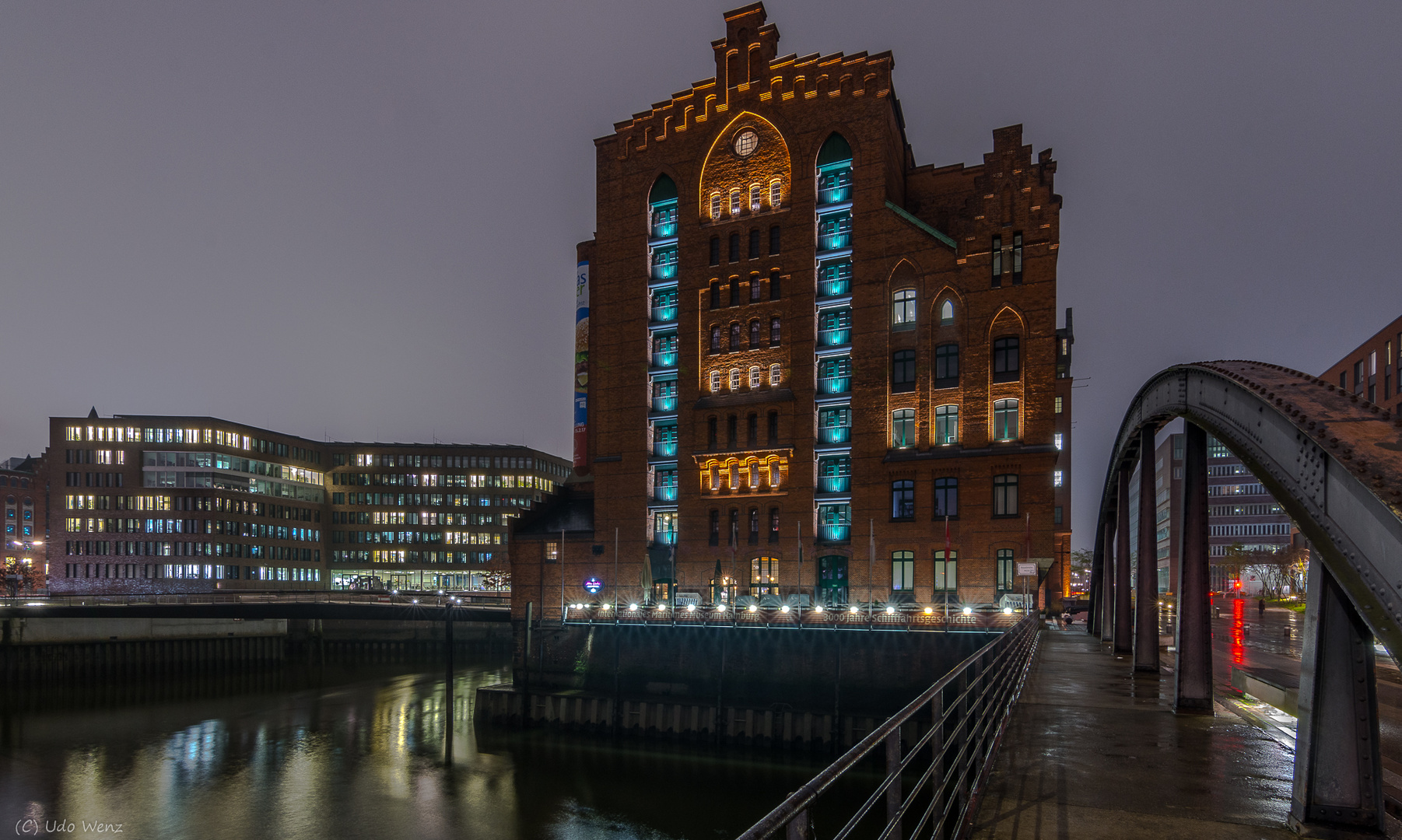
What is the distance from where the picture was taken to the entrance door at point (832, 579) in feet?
178

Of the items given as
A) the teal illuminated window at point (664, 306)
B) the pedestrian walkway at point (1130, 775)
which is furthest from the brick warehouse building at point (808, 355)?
the pedestrian walkway at point (1130, 775)

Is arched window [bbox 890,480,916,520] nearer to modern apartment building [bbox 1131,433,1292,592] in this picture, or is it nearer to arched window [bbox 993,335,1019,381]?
arched window [bbox 993,335,1019,381]

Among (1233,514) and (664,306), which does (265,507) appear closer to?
(664,306)

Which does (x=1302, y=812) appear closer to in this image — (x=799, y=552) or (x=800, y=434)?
(x=799, y=552)

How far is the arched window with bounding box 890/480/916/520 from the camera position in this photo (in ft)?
175

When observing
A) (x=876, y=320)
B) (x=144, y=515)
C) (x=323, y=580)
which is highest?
(x=876, y=320)

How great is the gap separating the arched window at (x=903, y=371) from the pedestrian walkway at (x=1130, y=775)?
37752mm

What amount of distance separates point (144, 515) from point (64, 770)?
91247 millimetres

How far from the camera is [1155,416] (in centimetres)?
1623

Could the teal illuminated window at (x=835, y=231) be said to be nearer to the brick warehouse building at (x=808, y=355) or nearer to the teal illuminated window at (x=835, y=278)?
the brick warehouse building at (x=808, y=355)

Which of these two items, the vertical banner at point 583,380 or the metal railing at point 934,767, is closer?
the metal railing at point 934,767

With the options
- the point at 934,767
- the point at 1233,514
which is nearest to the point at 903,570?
the point at 934,767

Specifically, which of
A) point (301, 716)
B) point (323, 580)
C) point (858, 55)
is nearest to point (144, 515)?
point (323, 580)

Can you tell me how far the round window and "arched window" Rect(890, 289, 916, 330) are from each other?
43.0ft
